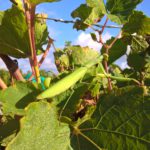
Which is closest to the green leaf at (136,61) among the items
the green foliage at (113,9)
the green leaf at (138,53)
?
the green leaf at (138,53)

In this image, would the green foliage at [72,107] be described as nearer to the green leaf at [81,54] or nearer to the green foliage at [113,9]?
the green foliage at [113,9]

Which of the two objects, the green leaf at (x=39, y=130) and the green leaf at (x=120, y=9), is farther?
the green leaf at (x=120, y=9)

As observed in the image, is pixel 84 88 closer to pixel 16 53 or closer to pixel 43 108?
pixel 43 108

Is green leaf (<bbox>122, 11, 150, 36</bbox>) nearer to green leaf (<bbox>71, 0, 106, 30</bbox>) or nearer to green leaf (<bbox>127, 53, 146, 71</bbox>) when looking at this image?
green leaf (<bbox>71, 0, 106, 30</bbox>)

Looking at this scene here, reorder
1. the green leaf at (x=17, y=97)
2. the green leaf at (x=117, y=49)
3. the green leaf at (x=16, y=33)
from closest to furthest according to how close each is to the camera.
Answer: the green leaf at (x=17, y=97) < the green leaf at (x=16, y=33) < the green leaf at (x=117, y=49)

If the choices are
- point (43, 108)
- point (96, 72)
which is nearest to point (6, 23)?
point (96, 72)

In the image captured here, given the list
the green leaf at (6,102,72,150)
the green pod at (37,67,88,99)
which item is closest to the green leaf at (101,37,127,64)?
the green pod at (37,67,88,99)

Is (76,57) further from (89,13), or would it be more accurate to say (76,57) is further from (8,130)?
(8,130)
